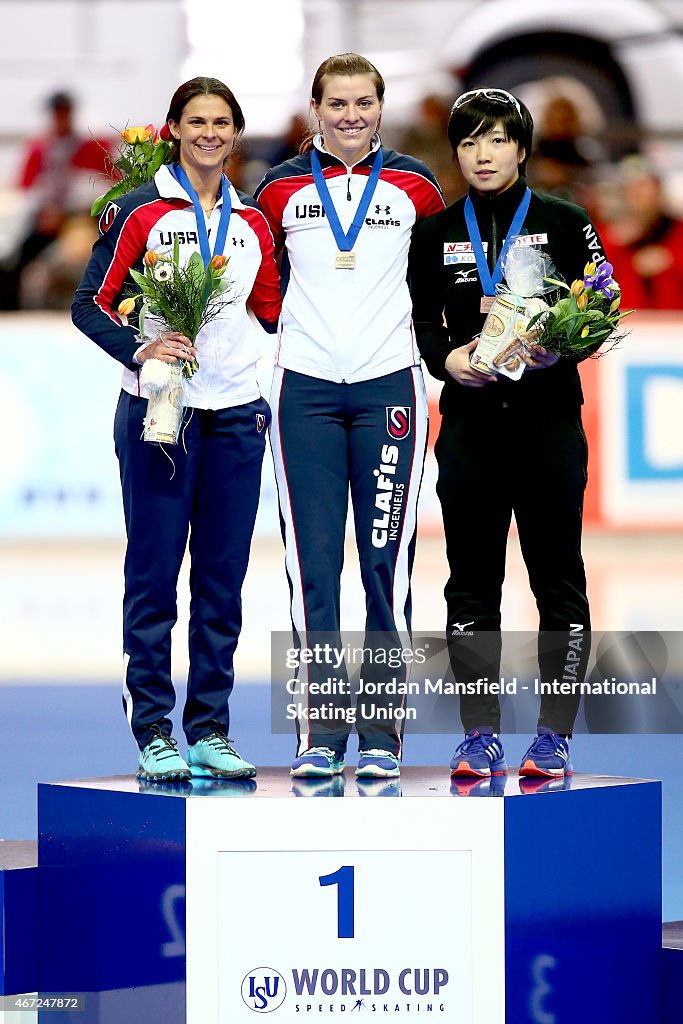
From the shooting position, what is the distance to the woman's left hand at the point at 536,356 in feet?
15.7

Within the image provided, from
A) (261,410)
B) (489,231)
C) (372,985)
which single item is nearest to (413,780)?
(372,985)

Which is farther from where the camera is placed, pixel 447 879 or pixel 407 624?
pixel 407 624

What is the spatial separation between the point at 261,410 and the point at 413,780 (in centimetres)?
117

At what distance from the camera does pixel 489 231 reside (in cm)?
497

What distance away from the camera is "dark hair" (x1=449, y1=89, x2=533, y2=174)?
16.1 feet

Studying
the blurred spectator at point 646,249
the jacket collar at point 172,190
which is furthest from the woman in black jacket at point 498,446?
the blurred spectator at point 646,249

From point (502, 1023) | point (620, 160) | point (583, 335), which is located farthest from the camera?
point (620, 160)

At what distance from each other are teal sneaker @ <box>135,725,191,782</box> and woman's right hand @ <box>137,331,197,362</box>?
1.11 meters

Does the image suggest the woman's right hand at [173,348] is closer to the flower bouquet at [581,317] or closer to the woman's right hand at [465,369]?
the woman's right hand at [465,369]

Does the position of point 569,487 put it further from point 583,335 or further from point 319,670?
point 319,670

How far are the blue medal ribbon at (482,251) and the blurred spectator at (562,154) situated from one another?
8.50 m

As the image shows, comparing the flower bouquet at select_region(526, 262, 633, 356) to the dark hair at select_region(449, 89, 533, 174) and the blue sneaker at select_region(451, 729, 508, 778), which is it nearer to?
the dark hair at select_region(449, 89, 533, 174)

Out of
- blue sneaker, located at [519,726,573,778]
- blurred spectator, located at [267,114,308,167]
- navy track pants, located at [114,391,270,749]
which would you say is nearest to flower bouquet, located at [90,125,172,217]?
navy track pants, located at [114,391,270,749]

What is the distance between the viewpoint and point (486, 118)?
4918 millimetres
